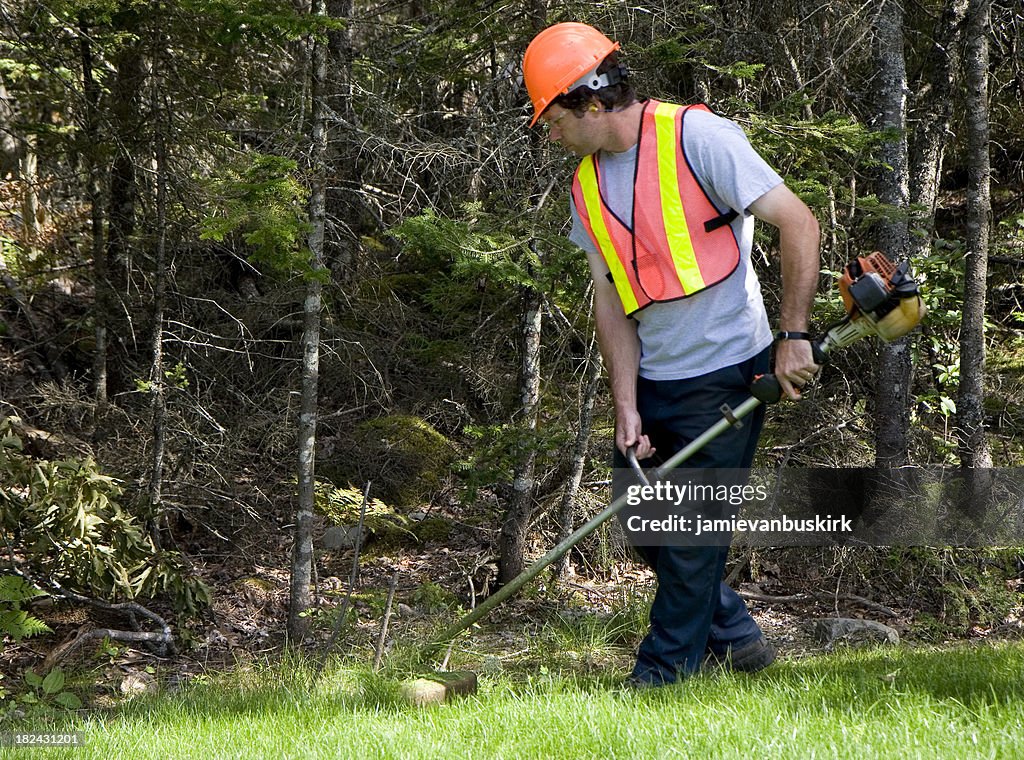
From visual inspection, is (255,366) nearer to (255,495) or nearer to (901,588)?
(255,495)

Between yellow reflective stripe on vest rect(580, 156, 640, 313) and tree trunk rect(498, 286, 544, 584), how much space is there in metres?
3.07

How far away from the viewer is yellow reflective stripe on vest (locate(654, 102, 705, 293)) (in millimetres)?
3756

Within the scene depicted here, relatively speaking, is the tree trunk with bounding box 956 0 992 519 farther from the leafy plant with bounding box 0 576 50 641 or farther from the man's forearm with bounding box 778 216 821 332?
the leafy plant with bounding box 0 576 50 641

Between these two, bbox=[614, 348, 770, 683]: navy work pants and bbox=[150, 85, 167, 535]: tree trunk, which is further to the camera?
bbox=[150, 85, 167, 535]: tree trunk

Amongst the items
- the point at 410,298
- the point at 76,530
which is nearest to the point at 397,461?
the point at 410,298

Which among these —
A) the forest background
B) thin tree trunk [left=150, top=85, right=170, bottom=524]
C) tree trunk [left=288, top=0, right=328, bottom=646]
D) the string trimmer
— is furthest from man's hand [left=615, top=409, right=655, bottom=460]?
thin tree trunk [left=150, top=85, right=170, bottom=524]

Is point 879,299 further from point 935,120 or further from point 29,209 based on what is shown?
point 29,209

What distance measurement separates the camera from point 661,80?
734cm

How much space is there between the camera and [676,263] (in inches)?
149

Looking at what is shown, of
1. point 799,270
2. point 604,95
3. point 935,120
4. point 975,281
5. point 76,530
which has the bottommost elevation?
point 76,530

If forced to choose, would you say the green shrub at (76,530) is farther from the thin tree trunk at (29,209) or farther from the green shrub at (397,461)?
the thin tree trunk at (29,209)

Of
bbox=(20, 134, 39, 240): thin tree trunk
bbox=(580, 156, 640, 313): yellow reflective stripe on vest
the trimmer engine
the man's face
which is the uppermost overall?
bbox=(20, 134, 39, 240): thin tree trunk

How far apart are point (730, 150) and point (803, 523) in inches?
188

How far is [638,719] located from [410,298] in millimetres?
7501
